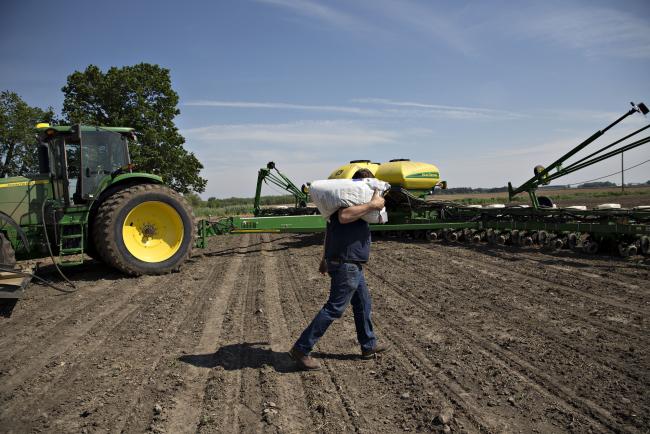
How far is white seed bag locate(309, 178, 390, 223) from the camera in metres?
3.49

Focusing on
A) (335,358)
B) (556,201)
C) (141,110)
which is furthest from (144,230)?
(556,201)

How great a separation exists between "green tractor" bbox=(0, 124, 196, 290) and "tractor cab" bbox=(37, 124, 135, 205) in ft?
0.05

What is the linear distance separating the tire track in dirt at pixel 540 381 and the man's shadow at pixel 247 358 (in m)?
1.20

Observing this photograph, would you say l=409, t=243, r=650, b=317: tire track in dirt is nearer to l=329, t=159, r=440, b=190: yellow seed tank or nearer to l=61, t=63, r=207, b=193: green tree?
l=329, t=159, r=440, b=190: yellow seed tank

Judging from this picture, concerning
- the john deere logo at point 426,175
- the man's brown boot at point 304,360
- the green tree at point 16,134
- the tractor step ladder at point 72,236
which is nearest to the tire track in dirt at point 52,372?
the man's brown boot at point 304,360

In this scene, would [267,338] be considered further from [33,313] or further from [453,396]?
[33,313]

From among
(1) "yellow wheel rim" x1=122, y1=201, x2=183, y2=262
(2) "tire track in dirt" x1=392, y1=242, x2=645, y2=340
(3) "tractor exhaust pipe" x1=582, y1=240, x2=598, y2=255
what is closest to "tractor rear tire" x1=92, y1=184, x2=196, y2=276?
(1) "yellow wheel rim" x1=122, y1=201, x2=183, y2=262

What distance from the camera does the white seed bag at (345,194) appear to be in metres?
3.49

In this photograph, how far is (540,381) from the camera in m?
3.20

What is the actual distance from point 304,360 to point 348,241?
1.04m

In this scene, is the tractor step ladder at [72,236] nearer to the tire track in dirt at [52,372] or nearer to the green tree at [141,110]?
the tire track in dirt at [52,372]

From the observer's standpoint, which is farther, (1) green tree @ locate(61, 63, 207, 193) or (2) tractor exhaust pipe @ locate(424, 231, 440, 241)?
(1) green tree @ locate(61, 63, 207, 193)

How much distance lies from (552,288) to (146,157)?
22.6 metres

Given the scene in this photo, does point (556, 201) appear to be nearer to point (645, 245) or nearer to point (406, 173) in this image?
point (406, 173)
